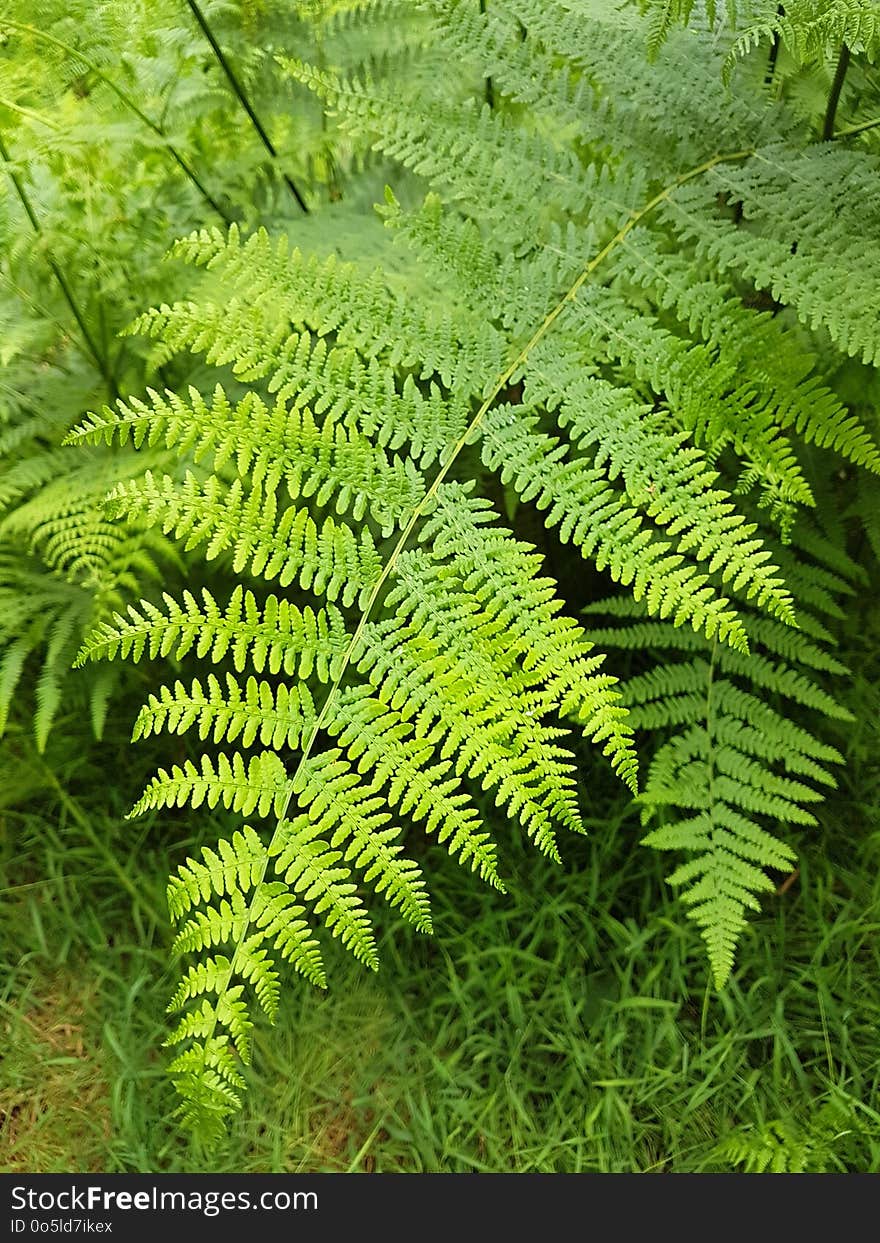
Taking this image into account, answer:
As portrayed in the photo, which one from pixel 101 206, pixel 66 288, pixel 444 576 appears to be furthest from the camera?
pixel 101 206

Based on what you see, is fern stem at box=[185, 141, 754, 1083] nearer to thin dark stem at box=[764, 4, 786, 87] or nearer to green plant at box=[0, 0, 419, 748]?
thin dark stem at box=[764, 4, 786, 87]

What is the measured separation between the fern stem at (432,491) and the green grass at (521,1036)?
0.58 m

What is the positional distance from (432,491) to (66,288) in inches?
40.9

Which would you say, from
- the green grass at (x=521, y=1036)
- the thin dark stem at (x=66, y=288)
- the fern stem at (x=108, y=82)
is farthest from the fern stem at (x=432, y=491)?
the thin dark stem at (x=66, y=288)

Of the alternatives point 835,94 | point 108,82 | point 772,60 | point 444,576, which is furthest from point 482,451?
→ point 108,82

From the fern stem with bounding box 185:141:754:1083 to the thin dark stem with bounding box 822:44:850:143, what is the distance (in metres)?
0.13

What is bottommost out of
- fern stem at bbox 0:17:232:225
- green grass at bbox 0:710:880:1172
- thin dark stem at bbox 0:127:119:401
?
green grass at bbox 0:710:880:1172

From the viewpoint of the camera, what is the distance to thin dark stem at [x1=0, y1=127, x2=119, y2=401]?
6.02 feet

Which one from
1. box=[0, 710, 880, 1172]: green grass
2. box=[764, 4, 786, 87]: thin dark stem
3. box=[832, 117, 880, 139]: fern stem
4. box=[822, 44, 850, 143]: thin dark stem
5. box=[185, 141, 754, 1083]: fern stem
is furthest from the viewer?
box=[0, 710, 880, 1172]: green grass

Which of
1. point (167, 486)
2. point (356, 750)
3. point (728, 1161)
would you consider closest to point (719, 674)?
point (728, 1161)

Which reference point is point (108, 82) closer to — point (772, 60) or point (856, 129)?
point (772, 60)

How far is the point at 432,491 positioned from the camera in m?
1.43

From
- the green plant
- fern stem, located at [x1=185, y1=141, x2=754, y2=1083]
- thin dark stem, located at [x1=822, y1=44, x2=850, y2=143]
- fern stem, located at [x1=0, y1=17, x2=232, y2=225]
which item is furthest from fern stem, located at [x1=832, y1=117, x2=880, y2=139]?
fern stem, located at [x1=0, y1=17, x2=232, y2=225]

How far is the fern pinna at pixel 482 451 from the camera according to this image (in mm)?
1263
